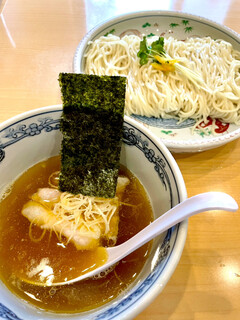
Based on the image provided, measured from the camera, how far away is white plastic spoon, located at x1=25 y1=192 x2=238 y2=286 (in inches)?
20.7

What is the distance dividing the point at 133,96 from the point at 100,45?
1.40ft

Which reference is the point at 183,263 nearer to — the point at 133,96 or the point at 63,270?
the point at 63,270

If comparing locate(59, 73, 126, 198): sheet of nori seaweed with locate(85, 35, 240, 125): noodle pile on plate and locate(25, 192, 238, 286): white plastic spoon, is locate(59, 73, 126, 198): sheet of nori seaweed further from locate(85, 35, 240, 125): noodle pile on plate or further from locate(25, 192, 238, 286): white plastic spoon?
locate(85, 35, 240, 125): noodle pile on plate

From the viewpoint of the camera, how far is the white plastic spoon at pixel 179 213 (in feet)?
1.73

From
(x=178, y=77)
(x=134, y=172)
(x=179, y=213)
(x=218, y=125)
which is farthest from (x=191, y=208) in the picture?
(x=178, y=77)

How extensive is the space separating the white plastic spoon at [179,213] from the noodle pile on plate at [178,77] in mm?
760

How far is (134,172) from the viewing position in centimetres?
87

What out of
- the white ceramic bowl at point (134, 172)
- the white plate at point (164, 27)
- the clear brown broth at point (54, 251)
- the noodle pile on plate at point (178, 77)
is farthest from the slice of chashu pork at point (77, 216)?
the white plate at point (164, 27)

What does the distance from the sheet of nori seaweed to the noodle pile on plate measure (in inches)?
19.4

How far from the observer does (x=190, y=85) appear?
1373 millimetres

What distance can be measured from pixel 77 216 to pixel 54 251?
122mm

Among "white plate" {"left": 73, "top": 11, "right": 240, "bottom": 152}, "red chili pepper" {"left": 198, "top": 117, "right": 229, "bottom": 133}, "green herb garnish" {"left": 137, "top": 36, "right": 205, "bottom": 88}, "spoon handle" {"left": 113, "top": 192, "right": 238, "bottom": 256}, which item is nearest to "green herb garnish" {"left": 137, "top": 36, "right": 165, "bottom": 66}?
"green herb garnish" {"left": 137, "top": 36, "right": 205, "bottom": 88}

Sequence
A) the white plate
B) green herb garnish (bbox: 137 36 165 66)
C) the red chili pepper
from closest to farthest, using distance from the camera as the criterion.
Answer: the red chili pepper
green herb garnish (bbox: 137 36 165 66)
the white plate

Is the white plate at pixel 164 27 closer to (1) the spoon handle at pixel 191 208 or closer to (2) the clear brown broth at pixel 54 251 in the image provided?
(2) the clear brown broth at pixel 54 251
